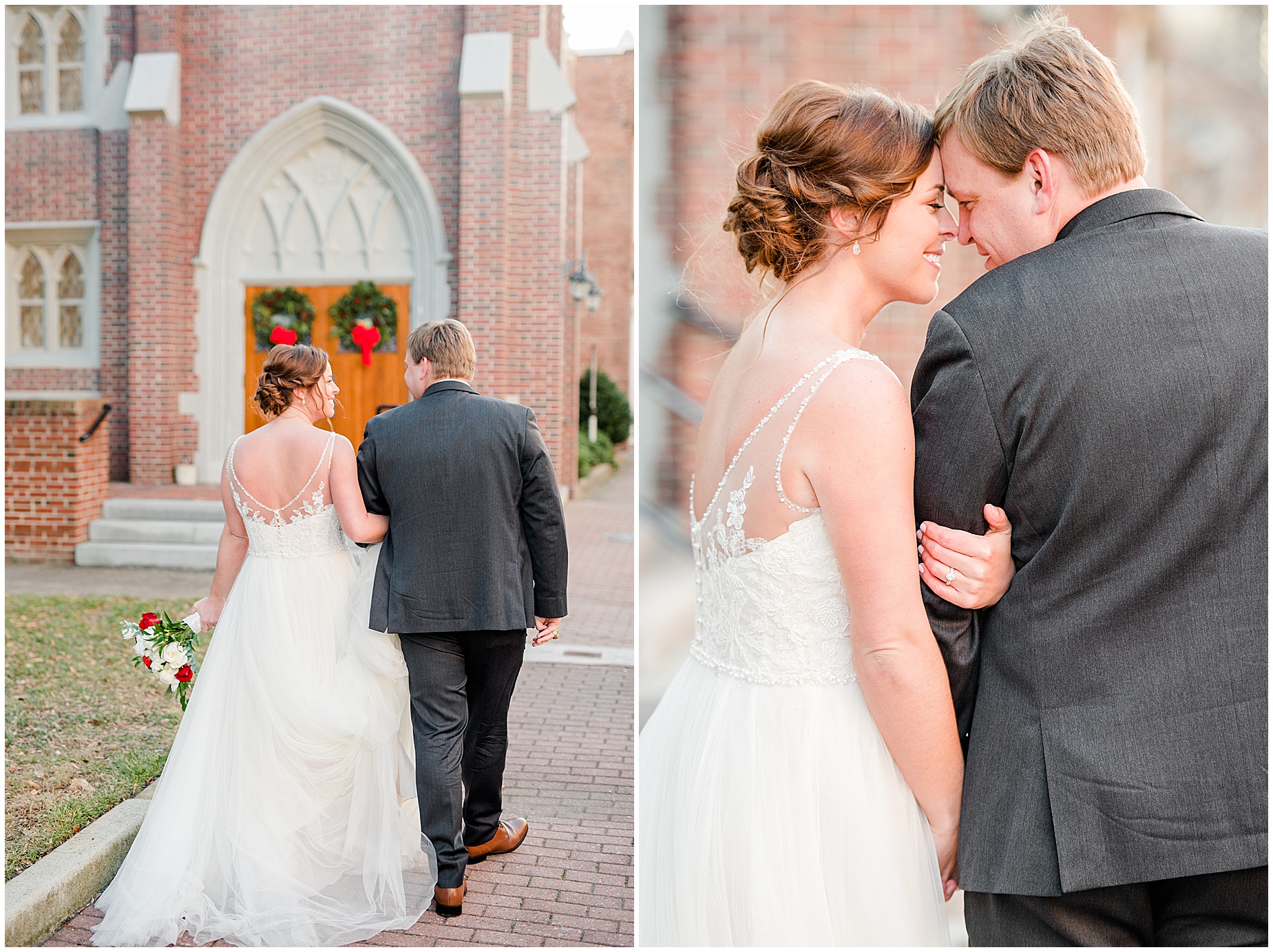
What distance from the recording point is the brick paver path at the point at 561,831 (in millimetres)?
3229

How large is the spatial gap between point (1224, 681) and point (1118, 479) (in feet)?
1.28

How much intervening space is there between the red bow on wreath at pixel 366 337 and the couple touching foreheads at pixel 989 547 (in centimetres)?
1103

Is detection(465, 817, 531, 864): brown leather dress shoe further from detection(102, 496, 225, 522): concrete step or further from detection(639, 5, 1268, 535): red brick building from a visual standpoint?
detection(102, 496, 225, 522): concrete step

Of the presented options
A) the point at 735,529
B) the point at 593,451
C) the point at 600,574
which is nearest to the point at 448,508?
the point at 735,529

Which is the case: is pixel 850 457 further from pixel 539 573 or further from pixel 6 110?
pixel 6 110

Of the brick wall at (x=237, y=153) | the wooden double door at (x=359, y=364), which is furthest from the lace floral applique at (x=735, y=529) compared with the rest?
the wooden double door at (x=359, y=364)

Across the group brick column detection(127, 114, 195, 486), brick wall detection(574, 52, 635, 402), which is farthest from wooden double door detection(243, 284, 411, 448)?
brick wall detection(574, 52, 635, 402)

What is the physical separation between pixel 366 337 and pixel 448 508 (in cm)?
958

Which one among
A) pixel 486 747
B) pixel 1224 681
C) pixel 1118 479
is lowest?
pixel 486 747

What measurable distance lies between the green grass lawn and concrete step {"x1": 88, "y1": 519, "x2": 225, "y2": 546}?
252 centimetres

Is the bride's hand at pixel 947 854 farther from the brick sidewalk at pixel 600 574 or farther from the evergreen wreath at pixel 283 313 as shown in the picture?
the evergreen wreath at pixel 283 313

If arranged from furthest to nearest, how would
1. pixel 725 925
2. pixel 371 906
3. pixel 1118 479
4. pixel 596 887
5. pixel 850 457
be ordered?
pixel 596 887
pixel 371 906
pixel 725 925
pixel 850 457
pixel 1118 479

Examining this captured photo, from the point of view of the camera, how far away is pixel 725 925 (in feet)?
6.50

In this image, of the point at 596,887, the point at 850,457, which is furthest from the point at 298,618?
the point at 850,457
